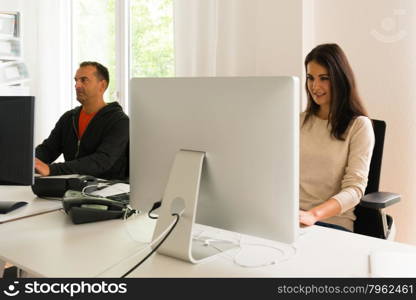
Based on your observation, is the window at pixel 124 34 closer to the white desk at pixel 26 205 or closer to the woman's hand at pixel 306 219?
the white desk at pixel 26 205

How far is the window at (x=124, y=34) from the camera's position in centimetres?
379

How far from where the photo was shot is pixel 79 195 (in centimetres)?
180

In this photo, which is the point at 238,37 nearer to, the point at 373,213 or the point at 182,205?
the point at 373,213

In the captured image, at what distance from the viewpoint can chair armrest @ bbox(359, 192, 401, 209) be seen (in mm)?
1858

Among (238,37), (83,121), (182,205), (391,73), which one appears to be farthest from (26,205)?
(391,73)

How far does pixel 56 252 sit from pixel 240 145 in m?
0.59

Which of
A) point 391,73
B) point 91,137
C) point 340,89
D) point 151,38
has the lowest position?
point 91,137

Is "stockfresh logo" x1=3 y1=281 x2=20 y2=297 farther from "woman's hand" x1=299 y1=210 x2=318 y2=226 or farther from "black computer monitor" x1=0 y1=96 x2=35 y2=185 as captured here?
"woman's hand" x1=299 y1=210 x2=318 y2=226

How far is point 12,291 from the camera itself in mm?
1153

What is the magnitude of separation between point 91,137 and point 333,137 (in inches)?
56.5

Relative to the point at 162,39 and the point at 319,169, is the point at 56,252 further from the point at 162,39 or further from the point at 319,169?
the point at 162,39

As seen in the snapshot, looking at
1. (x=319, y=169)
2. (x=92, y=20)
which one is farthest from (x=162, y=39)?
(x=319, y=169)

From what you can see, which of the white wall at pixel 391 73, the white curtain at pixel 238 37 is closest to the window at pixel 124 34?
the white curtain at pixel 238 37

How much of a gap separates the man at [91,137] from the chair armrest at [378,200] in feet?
4.52
